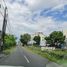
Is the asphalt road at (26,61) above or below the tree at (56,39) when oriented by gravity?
below

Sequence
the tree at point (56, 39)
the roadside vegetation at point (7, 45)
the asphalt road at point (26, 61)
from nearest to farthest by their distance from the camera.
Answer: the asphalt road at point (26, 61)
the roadside vegetation at point (7, 45)
the tree at point (56, 39)

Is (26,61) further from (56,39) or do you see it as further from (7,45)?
(56,39)

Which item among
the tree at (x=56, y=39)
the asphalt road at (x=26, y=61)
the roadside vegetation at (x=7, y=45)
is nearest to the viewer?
the asphalt road at (x=26, y=61)

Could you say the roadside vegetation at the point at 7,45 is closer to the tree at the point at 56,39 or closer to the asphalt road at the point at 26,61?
the asphalt road at the point at 26,61

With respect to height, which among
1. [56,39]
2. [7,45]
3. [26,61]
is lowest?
[26,61]

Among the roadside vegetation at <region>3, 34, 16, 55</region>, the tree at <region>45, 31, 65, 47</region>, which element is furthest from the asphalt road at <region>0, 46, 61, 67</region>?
the tree at <region>45, 31, 65, 47</region>

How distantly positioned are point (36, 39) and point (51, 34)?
1968 inches

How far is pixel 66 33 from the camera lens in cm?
14650

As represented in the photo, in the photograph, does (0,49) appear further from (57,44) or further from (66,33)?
(66,33)

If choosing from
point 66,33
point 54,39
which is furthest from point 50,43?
point 66,33

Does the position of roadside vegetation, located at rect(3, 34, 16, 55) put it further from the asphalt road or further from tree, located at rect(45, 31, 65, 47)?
tree, located at rect(45, 31, 65, 47)

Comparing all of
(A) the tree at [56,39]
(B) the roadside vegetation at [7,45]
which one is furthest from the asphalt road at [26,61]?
(A) the tree at [56,39]

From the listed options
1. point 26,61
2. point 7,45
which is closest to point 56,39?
point 7,45

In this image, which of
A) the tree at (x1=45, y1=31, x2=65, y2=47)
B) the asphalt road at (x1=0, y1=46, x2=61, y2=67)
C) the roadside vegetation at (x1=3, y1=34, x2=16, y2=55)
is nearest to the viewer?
the asphalt road at (x1=0, y1=46, x2=61, y2=67)
